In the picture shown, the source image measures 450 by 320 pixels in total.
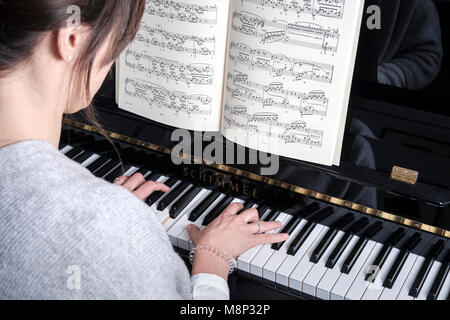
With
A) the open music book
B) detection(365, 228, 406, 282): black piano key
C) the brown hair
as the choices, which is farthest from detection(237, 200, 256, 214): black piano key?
the brown hair

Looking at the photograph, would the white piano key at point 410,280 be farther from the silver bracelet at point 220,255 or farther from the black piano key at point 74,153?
the black piano key at point 74,153

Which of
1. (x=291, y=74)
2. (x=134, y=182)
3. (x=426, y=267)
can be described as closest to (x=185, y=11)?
(x=291, y=74)

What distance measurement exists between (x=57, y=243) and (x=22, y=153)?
19 centimetres

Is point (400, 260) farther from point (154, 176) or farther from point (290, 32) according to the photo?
point (154, 176)

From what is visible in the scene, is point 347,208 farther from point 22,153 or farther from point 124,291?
point 22,153

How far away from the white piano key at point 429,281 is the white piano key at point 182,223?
0.71 m

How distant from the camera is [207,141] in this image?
1.76m

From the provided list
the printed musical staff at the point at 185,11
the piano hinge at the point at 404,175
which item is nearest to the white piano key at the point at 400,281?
the piano hinge at the point at 404,175

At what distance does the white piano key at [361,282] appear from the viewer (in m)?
1.41

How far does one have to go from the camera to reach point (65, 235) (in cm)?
95

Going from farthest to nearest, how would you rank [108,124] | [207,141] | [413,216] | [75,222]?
[108,124]
[207,141]
[413,216]
[75,222]

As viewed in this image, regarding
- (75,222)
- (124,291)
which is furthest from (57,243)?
(124,291)

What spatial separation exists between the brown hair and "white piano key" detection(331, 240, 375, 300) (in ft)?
2.83

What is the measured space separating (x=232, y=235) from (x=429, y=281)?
56 centimetres
